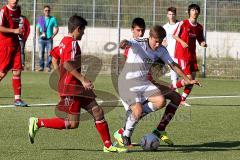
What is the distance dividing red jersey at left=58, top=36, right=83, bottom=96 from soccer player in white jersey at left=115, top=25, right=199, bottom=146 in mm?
811

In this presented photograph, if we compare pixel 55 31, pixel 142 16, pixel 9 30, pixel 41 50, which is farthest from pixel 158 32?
pixel 142 16

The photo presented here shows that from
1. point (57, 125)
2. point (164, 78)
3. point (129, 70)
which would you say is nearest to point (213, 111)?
point (129, 70)

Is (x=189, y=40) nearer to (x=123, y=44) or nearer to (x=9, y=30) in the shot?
(x=9, y=30)

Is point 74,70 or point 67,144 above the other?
point 74,70

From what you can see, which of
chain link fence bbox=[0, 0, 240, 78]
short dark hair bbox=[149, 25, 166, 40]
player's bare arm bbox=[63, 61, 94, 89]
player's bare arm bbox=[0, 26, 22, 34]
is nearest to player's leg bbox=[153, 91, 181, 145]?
short dark hair bbox=[149, 25, 166, 40]

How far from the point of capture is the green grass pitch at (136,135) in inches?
386

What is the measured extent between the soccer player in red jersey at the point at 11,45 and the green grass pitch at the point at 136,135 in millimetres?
773

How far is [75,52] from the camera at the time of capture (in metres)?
9.95

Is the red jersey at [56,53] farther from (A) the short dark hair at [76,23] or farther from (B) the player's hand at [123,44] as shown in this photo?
(B) the player's hand at [123,44]

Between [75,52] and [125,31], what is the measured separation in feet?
54.9

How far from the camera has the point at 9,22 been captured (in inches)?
592

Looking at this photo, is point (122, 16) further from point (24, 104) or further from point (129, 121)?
point (129, 121)

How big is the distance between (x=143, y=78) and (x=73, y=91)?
1.18 meters

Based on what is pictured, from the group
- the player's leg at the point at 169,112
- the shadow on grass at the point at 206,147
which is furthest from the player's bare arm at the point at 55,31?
the shadow on grass at the point at 206,147
